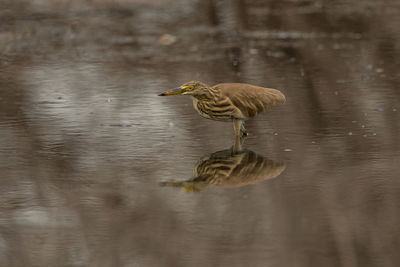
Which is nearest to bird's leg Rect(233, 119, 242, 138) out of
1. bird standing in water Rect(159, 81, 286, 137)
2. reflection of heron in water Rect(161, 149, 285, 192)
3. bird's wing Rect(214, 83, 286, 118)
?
bird standing in water Rect(159, 81, 286, 137)

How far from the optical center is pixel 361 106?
10.3m

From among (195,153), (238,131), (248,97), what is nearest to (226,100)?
(248,97)

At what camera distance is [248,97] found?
879cm

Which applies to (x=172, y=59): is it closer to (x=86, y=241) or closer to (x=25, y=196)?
(x=25, y=196)

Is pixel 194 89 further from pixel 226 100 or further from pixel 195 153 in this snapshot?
pixel 195 153

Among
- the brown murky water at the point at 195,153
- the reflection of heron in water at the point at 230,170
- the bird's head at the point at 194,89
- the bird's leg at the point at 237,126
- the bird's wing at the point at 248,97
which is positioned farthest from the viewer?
the bird's leg at the point at 237,126

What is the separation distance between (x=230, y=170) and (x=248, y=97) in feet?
4.09

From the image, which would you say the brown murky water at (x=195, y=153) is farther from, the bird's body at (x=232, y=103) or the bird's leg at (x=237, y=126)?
the bird's body at (x=232, y=103)

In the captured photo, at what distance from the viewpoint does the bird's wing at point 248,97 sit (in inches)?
343

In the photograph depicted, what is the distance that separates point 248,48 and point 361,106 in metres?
5.03

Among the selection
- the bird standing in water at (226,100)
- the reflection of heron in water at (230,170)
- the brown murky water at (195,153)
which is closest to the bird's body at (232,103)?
the bird standing in water at (226,100)

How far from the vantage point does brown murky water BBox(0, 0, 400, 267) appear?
19.7ft

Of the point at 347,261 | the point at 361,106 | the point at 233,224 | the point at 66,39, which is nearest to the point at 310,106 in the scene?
the point at 361,106

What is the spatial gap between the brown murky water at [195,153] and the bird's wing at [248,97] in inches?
13.6
